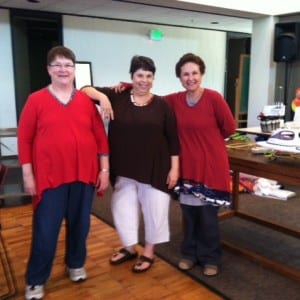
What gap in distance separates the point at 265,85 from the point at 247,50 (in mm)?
2449

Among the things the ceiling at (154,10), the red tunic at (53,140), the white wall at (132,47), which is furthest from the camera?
the white wall at (132,47)

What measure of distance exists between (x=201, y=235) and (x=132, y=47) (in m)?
4.89

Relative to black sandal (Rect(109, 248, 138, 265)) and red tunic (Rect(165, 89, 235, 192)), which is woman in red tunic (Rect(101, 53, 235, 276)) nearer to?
red tunic (Rect(165, 89, 235, 192))

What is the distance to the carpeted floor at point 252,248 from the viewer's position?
7.09ft

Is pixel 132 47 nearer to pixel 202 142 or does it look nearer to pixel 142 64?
pixel 142 64

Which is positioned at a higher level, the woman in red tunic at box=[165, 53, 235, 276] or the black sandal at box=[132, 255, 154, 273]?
the woman in red tunic at box=[165, 53, 235, 276]

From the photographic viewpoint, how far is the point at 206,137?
2.18 meters

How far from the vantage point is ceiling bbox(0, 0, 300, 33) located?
4.95 meters

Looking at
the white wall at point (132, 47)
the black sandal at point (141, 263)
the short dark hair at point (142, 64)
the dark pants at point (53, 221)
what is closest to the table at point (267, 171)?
the black sandal at point (141, 263)

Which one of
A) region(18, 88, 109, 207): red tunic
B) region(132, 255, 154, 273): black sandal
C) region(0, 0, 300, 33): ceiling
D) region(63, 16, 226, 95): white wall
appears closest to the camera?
region(18, 88, 109, 207): red tunic

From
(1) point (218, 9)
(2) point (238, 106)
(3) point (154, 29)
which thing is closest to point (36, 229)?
(1) point (218, 9)

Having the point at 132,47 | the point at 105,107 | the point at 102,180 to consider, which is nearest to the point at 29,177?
the point at 102,180

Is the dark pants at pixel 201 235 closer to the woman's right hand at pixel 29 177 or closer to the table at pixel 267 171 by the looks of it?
the table at pixel 267 171

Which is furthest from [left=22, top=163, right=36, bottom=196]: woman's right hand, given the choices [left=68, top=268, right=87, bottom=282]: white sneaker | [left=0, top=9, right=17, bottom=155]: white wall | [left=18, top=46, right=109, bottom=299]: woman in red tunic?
[left=0, top=9, right=17, bottom=155]: white wall
